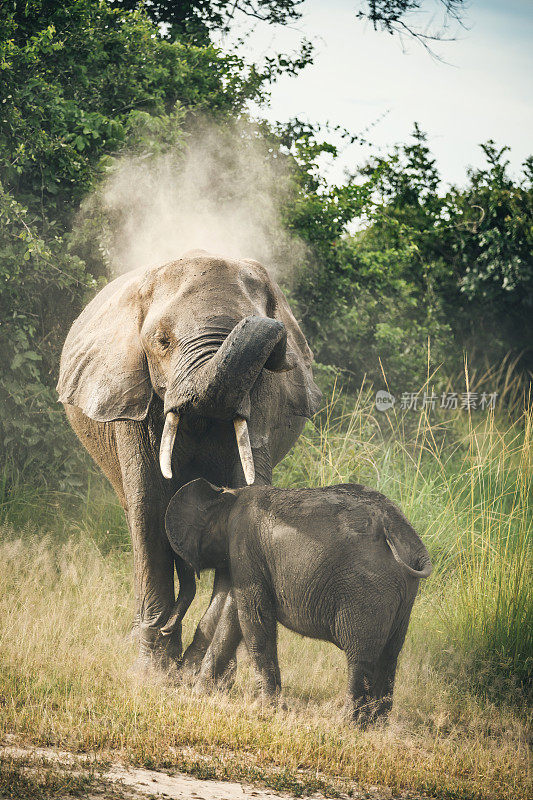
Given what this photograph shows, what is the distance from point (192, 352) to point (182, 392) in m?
0.20

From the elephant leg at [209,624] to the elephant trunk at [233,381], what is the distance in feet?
3.49

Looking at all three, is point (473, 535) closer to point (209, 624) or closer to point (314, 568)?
point (209, 624)

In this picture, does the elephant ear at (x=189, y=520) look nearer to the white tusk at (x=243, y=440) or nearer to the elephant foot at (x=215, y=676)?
the elephant foot at (x=215, y=676)

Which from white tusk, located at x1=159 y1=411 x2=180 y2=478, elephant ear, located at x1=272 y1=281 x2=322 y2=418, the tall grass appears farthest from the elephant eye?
the tall grass

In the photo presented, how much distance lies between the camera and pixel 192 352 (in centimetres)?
502

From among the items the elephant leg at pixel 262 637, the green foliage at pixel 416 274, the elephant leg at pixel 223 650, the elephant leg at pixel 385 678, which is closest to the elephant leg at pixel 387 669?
the elephant leg at pixel 385 678

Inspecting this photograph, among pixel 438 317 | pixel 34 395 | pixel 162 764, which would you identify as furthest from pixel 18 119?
pixel 438 317

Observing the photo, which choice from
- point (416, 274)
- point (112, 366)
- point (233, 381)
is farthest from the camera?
point (416, 274)

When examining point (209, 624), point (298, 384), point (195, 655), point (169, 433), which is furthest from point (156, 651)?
point (298, 384)

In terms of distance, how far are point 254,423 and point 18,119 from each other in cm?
545

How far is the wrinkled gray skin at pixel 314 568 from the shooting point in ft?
16.1

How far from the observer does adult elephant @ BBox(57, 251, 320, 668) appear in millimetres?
4934

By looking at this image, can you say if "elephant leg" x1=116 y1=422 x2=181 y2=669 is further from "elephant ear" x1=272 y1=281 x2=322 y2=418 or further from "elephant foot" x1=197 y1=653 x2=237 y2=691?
"elephant ear" x1=272 y1=281 x2=322 y2=418

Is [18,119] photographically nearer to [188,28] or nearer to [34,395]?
[34,395]
